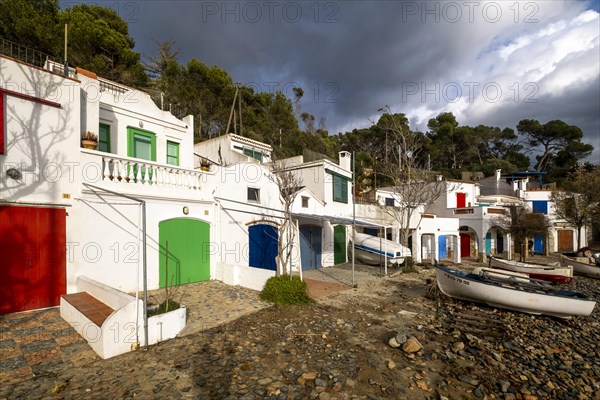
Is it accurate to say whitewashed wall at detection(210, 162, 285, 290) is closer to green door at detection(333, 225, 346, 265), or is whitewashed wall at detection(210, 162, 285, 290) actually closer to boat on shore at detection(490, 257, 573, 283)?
green door at detection(333, 225, 346, 265)

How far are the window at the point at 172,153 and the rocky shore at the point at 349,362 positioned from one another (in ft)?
26.0

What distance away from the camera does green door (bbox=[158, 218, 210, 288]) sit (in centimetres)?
955

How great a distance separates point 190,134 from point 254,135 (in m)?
13.7

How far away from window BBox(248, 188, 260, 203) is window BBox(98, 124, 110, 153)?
5376mm

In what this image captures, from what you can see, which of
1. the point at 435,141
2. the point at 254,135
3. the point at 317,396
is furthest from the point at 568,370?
the point at 435,141

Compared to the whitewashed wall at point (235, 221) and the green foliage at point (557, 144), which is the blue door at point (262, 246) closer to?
the whitewashed wall at point (235, 221)

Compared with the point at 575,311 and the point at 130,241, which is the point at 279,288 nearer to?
the point at 130,241

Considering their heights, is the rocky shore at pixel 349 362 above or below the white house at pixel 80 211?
below

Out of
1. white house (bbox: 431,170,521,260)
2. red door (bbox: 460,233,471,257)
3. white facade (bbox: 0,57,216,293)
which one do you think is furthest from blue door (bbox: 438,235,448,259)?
white facade (bbox: 0,57,216,293)

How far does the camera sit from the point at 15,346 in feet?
17.3

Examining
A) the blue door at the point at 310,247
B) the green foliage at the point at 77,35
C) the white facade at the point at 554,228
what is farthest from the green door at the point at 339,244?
the white facade at the point at 554,228

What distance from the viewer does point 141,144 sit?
452 inches

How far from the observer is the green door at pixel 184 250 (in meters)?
9.55

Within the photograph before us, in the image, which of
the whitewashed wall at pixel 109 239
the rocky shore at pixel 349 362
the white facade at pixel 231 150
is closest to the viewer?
the rocky shore at pixel 349 362
